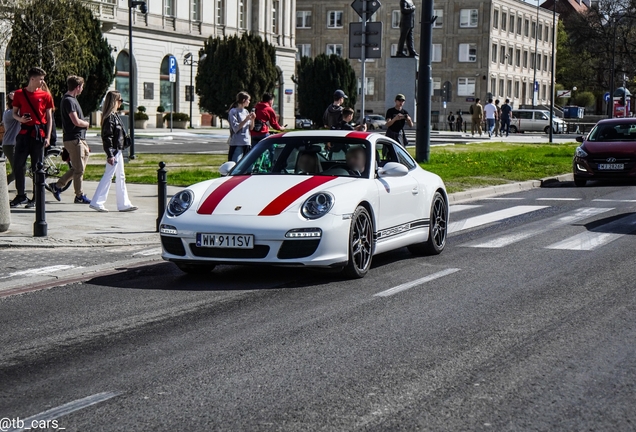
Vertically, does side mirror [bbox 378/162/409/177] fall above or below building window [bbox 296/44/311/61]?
below

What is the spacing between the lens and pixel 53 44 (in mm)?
45156

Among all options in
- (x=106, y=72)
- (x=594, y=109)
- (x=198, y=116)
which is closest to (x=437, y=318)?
(x=106, y=72)

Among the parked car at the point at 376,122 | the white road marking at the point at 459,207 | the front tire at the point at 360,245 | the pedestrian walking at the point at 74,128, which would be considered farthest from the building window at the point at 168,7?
the front tire at the point at 360,245

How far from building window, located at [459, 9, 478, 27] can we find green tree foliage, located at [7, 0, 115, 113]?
6321cm

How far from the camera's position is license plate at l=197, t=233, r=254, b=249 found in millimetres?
9305

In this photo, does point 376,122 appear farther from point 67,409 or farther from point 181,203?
point 67,409

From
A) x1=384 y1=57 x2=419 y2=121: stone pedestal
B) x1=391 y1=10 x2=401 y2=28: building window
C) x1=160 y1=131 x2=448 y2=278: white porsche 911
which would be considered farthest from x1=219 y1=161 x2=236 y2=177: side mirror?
x1=391 y1=10 x2=401 y2=28: building window

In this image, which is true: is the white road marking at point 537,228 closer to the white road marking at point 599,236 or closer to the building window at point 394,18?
the white road marking at point 599,236

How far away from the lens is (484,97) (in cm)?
10625

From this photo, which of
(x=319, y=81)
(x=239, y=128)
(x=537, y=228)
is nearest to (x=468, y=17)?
(x=319, y=81)

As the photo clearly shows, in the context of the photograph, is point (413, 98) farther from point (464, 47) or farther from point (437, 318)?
point (464, 47)

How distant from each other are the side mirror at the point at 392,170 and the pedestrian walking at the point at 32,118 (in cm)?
651

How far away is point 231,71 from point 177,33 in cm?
1555

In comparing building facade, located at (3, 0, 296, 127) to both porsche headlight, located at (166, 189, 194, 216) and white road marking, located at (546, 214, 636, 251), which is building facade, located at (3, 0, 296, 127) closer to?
white road marking, located at (546, 214, 636, 251)
